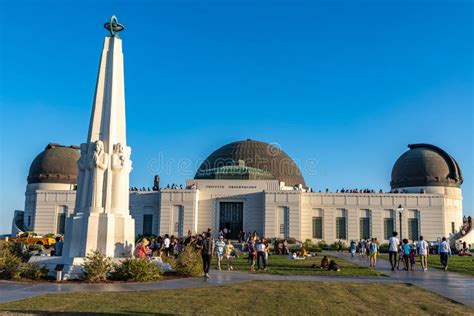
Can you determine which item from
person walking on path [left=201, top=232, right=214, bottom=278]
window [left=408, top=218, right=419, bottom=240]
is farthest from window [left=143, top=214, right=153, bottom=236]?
person walking on path [left=201, top=232, right=214, bottom=278]

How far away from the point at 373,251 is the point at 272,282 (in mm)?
10362

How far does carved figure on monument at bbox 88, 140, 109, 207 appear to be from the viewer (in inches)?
683

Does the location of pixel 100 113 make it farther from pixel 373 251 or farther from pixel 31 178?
pixel 31 178

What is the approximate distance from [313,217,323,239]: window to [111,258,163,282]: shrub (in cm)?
3838

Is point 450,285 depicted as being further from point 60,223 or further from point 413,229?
point 60,223

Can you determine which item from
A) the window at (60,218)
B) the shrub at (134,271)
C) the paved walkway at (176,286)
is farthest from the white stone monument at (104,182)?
the window at (60,218)

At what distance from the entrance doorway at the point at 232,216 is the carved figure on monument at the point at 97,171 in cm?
3394

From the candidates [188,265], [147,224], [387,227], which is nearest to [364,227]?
[387,227]

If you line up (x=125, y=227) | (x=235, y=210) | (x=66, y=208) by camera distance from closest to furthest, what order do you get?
1. (x=125, y=227)
2. (x=235, y=210)
3. (x=66, y=208)

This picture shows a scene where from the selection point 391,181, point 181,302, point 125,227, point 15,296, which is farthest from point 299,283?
point 391,181

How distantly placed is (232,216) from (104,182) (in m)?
34.3

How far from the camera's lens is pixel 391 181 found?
61938 millimetres

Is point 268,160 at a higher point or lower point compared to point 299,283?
higher

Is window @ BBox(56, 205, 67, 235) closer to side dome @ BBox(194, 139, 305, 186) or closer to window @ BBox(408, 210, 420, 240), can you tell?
side dome @ BBox(194, 139, 305, 186)
